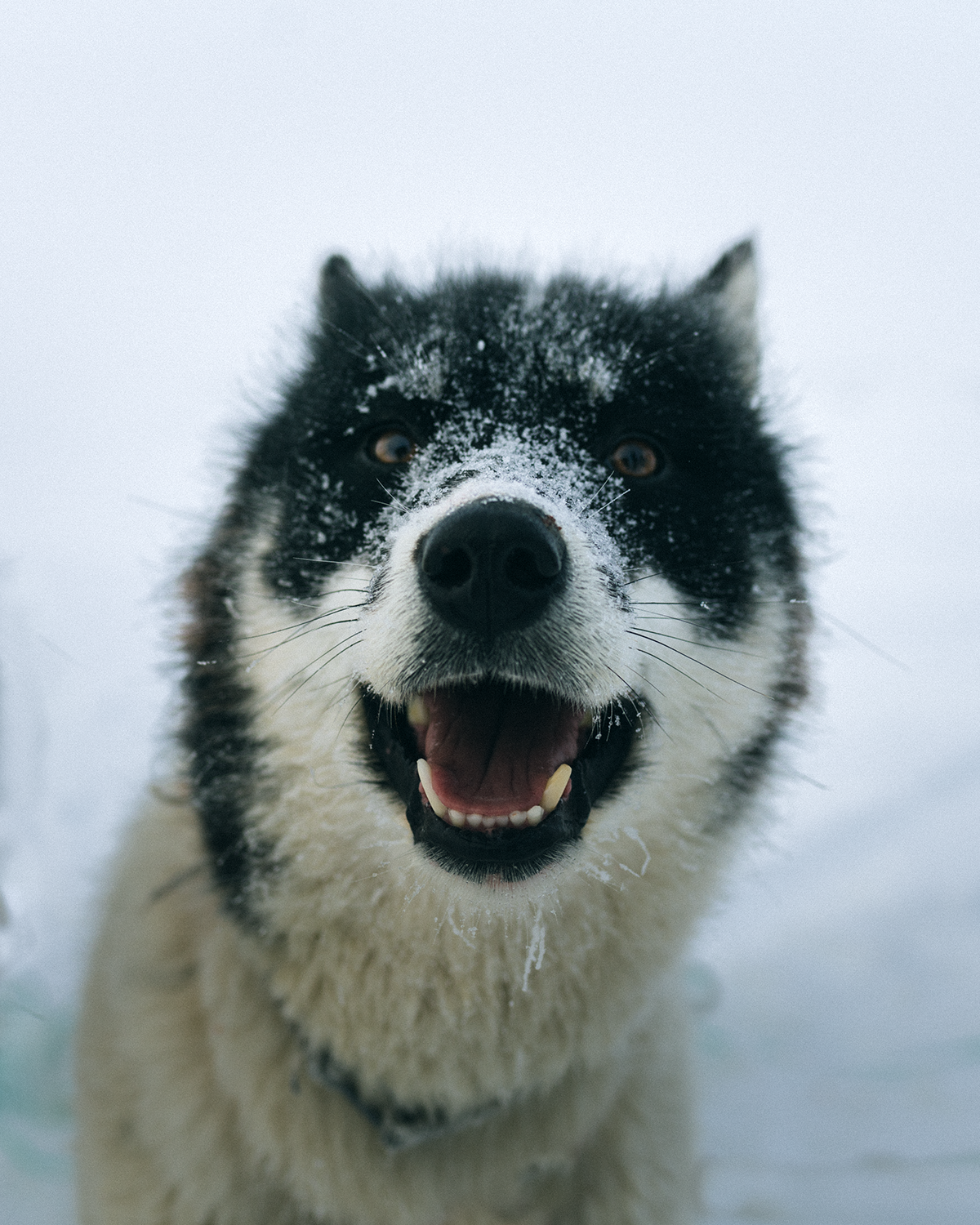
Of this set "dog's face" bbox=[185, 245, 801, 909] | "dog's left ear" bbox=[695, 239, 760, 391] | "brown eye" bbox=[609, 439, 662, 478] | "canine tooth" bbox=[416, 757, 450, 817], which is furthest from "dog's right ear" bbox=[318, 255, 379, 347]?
"canine tooth" bbox=[416, 757, 450, 817]

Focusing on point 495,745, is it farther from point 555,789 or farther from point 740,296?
point 740,296

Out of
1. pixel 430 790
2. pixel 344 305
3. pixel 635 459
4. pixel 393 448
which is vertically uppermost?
pixel 344 305

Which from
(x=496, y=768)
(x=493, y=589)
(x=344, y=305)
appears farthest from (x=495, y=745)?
(x=344, y=305)

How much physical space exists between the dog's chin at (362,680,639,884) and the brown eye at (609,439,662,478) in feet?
1.62

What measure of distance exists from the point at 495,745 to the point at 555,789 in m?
0.12

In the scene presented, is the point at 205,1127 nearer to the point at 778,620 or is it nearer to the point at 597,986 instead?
the point at 597,986

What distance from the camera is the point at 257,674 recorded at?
1597 millimetres

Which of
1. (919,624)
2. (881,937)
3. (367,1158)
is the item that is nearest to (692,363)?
(367,1158)

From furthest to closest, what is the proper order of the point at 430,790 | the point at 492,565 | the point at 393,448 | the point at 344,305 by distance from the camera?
the point at 344,305 → the point at 393,448 → the point at 430,790 → the point at 492,565

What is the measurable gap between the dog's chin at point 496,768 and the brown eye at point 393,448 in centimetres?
50

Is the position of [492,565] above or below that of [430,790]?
above

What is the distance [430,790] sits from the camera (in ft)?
4.08

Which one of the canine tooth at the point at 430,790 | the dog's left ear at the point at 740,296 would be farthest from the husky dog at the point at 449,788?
the dog's left ear at the point at 740,296

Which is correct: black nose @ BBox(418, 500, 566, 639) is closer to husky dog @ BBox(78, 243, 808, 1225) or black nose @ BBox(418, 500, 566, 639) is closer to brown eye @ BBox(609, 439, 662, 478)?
husky dog @ BBox(78, 243, 808, 1225)
